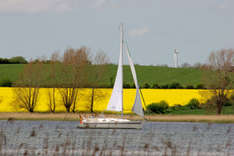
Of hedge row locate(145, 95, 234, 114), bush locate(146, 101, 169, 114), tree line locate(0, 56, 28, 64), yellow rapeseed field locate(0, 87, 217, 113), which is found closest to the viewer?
bush locate(146, 101, 169, 114)

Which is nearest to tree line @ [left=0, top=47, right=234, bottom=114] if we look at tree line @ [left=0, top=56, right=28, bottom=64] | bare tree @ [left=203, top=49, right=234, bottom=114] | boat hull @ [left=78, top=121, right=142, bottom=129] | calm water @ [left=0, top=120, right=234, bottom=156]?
bare tree @ [left=203, top=49, right=234, bottom=114]

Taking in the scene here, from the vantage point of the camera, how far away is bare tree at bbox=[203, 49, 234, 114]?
58125 mm

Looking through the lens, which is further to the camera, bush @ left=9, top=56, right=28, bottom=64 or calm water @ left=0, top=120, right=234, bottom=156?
bush @ left=9, top=56, right=28, bottom=64

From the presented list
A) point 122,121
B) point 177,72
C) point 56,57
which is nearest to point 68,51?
point 56,57

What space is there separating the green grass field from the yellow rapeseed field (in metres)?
8.80

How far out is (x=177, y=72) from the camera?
92062 mm

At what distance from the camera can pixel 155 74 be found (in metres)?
89.6

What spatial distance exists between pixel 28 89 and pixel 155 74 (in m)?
32.7

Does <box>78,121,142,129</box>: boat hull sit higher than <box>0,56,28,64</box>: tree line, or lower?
lower

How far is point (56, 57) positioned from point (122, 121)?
28613 millimetres

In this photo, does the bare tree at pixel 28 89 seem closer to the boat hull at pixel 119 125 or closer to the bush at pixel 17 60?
the boat hull at pixel 119 125

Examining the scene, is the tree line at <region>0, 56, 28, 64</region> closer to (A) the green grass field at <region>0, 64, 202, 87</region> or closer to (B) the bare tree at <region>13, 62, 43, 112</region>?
(A) the green grass field at <region>0, 64, 202, 87</region>

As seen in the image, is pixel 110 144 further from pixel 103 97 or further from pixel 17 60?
pixel 17 60

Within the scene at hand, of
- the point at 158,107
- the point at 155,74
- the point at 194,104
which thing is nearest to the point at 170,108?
the point at 194,104
